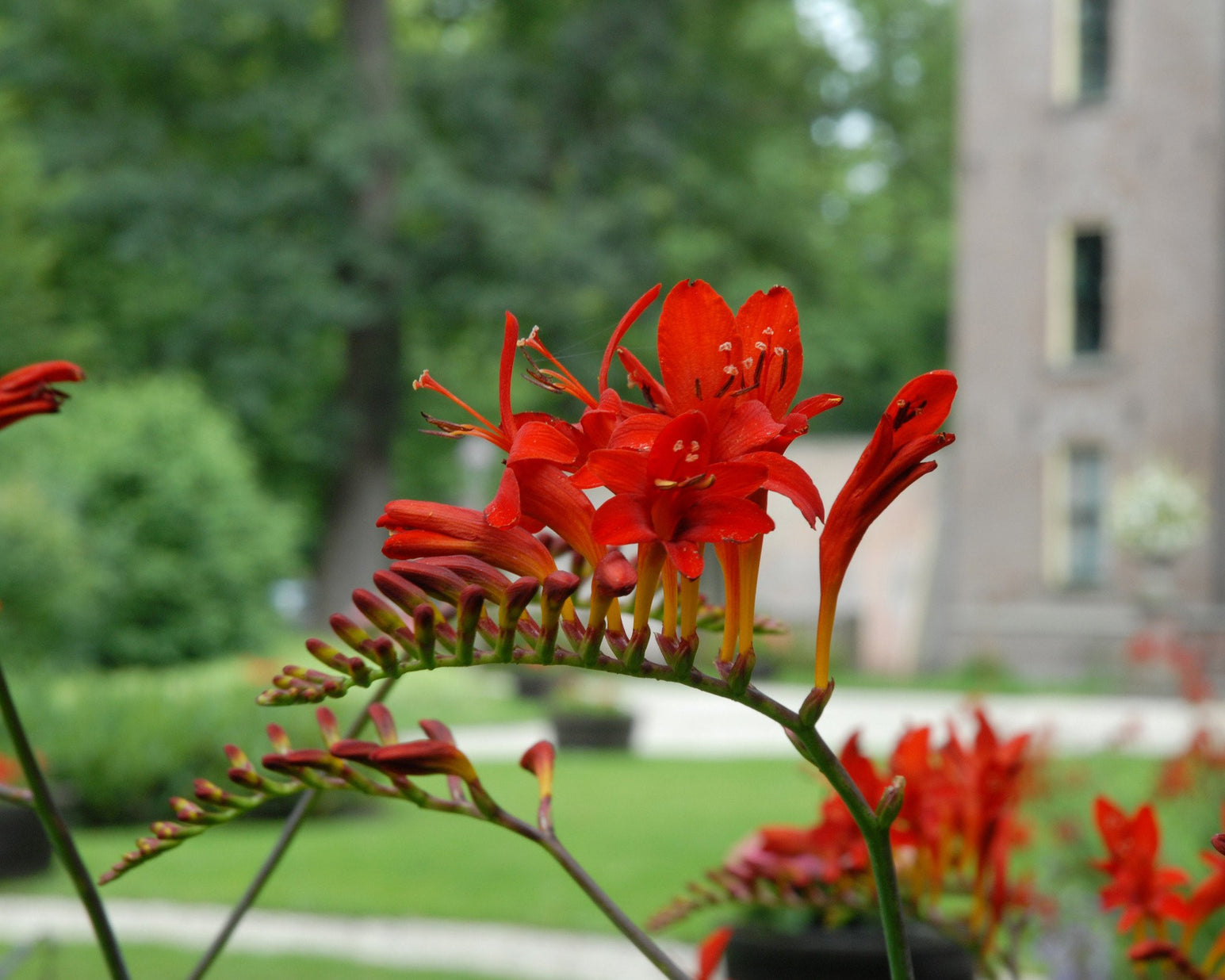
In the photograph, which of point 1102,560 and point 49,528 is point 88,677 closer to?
point 49,528

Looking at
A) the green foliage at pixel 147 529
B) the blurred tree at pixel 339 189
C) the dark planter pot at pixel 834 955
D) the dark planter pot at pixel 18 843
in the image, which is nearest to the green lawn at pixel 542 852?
the dark planter pot at pixel 18 843

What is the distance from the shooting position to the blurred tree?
65.6ft

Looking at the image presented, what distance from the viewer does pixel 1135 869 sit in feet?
4.09

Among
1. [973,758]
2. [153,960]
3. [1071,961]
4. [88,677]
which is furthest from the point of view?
[88,677]

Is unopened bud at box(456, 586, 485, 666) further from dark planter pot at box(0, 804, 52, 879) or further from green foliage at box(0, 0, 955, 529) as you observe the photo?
green foliage at box(0, 0, 955, 529)

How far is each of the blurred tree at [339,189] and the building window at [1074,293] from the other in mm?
5639

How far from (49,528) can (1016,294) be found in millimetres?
12779

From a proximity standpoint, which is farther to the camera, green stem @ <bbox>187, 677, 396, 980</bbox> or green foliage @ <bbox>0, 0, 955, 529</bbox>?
green foliage @ <bbox>0, 0, 955, 529</bbox>

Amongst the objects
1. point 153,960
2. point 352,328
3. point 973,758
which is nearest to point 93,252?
point 352,328

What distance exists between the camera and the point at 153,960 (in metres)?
5.23

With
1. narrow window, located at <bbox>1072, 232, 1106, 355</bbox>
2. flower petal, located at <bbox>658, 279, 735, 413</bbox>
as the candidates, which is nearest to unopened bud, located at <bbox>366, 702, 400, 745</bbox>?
flower petal, located at <bbox>658, 279, 735, 413</bbox>

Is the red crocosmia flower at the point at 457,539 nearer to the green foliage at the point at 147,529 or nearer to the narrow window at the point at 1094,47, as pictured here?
the green foliage at the point at 147,529

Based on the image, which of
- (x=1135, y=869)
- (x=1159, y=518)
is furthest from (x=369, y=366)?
(x=1135, y=869)

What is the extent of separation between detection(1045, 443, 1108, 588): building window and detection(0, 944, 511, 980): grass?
1514 cm
